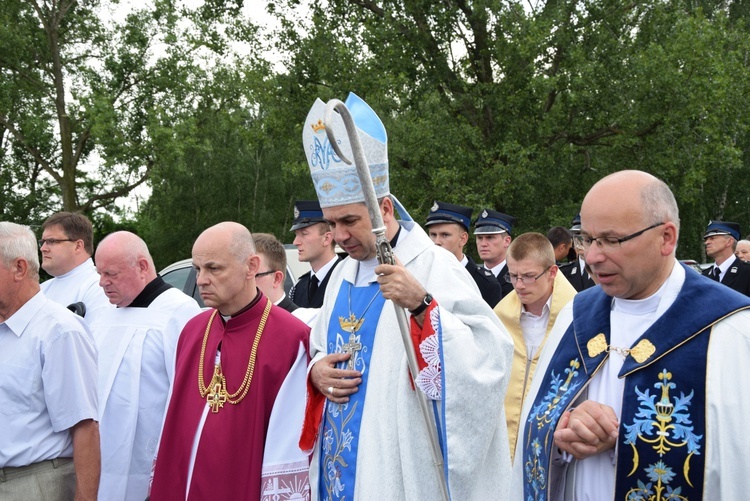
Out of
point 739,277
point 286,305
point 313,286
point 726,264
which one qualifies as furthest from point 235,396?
point 726,264

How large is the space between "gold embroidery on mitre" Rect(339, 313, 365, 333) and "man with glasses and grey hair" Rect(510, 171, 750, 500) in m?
1.02

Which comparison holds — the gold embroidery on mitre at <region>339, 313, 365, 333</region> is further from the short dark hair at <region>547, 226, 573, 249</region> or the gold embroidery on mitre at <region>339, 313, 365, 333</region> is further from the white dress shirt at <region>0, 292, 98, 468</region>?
the short dark hair at <region>547, 226, 573, 249</region>

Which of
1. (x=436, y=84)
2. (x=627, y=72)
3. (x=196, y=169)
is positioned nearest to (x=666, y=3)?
(x=627, y=72)

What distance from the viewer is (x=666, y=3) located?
17.8m

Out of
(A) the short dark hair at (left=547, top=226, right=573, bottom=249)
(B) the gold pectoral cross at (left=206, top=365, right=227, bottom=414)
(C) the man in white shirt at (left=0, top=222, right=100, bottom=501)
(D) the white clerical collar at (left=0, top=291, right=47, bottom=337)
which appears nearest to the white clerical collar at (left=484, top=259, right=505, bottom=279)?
(A) the short dark hair at (left=547, top=226, right=573, bottom=249)

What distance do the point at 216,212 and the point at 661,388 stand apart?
30.9 meters

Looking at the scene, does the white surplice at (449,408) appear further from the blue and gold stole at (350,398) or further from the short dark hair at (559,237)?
the short dark hair at (559,237)

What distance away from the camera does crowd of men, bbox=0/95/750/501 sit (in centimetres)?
278

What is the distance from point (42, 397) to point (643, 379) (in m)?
2.66

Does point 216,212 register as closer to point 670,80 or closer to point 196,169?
point 196,169

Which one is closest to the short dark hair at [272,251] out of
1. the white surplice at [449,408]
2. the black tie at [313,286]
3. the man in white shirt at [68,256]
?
the black tie at [313,286]

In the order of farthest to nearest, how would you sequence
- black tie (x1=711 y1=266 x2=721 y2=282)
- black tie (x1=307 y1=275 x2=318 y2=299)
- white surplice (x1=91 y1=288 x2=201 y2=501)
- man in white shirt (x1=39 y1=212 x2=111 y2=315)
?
black tie (x1=711 y1=266 x2=721 y2=282) → black tie (x1=307 y1=275 x2=318 y2=299) → man in white shirt (x1=39 y1=212 x2=111 y2=315) → white surplice (x1=91 y1=288 x2=201 y2=501)

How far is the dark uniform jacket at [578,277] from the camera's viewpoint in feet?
26.2

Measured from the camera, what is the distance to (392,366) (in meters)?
3.62
